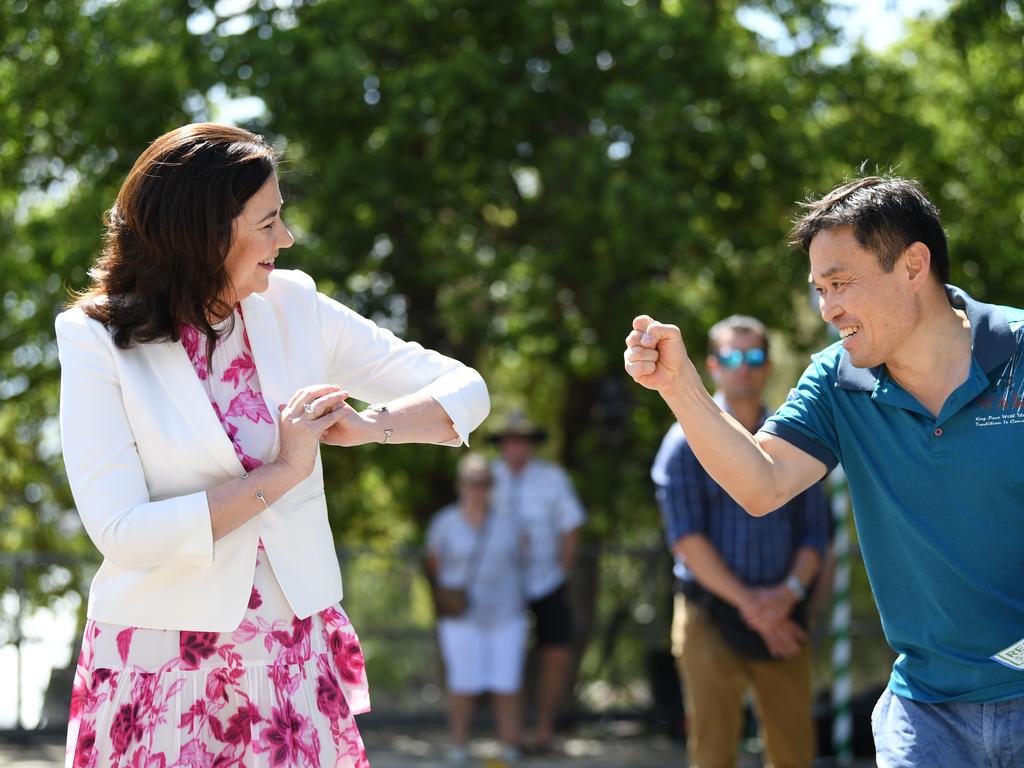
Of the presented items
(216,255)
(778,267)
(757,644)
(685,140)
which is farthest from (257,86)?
(216,255)

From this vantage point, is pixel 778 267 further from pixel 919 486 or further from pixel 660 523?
pixel 919 486

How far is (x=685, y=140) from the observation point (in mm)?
11117

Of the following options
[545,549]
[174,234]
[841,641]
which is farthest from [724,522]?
[545,549]

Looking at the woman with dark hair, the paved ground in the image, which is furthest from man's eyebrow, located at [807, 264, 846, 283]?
the paved ground

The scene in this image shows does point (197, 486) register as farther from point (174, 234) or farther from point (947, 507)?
point (947, 507)

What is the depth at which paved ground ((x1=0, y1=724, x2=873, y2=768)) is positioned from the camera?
9.41m

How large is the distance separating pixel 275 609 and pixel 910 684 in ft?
4.85

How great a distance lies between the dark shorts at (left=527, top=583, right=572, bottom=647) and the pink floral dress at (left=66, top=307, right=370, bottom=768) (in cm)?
691

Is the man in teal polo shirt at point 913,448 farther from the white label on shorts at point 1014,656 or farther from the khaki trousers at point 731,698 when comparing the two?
the khaki trousers at point 731,698

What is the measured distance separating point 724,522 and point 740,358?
71cm

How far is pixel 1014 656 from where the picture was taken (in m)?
3.02

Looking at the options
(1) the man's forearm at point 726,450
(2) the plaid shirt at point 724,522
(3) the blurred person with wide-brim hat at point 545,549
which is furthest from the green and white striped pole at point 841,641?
(1) the man's forearm at point 726,450

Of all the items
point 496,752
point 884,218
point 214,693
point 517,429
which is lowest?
point 496,752

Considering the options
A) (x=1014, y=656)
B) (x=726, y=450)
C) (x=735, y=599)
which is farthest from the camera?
(x=735, y=599)
